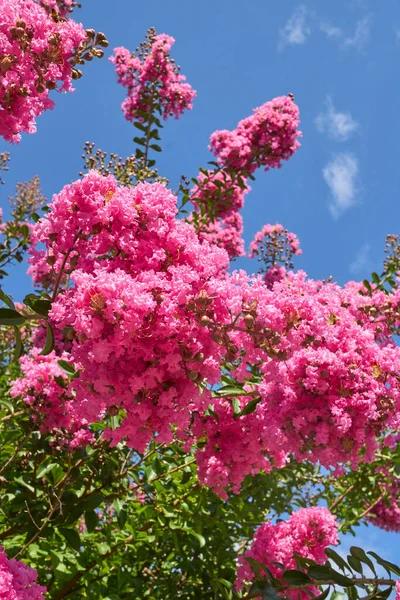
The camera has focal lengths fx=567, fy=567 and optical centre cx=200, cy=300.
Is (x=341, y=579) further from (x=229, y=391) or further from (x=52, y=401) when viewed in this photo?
(x=52, y=401)

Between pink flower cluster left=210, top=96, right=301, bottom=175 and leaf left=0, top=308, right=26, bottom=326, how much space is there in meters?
4.58

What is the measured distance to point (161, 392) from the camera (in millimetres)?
2047

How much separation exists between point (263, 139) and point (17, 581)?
5221mm

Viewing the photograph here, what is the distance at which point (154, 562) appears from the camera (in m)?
4.19

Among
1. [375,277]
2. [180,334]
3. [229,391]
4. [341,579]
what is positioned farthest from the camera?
[375,277]

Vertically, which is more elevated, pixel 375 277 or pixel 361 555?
pixel 375 277

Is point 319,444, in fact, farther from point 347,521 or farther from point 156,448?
point 347,521

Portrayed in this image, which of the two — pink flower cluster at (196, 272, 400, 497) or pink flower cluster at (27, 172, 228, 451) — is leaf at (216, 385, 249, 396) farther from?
pink flower cluster at (27, 172, 228, 451)

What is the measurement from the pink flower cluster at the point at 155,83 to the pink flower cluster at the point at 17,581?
524cm

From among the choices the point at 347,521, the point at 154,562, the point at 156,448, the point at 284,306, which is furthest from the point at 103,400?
the point at 347,521

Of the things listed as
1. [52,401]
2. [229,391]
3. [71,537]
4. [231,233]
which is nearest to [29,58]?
[229,391]

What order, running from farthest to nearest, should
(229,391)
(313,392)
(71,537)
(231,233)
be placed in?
(231,233)
(71,537)
(229,391)
(313,392)

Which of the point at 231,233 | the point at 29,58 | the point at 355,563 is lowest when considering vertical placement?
the point at 355,563

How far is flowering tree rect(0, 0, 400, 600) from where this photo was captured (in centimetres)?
198
